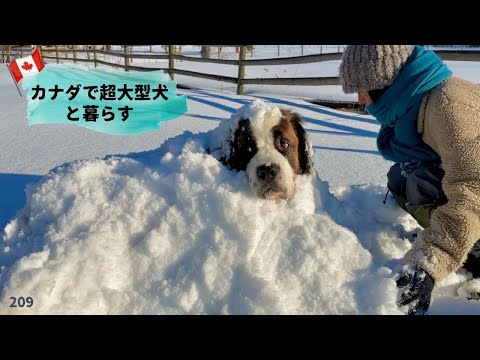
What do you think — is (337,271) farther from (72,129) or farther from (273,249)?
(72,129)

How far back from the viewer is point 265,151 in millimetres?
1692

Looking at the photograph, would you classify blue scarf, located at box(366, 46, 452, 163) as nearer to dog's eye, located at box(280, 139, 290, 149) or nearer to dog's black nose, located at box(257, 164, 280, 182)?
dog's eye, located at box(280, 139, 290, 149)

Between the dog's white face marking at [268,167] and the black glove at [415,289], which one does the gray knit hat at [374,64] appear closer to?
the dog's white face marking at [268,167]

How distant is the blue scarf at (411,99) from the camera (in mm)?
1696

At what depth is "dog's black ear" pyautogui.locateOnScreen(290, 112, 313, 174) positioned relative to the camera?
6.07 feet

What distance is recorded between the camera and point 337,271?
1.52 meters

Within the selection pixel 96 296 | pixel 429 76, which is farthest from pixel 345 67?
pixel 96 296

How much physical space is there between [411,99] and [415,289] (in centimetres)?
76

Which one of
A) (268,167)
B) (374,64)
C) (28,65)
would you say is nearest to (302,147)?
(268,167)

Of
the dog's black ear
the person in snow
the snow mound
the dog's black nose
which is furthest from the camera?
the dog's black ear

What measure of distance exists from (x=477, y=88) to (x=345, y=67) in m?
0.54

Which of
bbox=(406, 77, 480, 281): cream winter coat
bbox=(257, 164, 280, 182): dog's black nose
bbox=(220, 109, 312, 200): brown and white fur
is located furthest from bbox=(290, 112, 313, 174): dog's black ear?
bbox=(406, 77, 480, 281): cream winter coat

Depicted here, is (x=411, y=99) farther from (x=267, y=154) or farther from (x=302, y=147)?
(x=267, y=154)

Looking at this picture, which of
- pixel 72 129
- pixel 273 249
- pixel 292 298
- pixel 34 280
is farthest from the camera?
pixel 72 129
